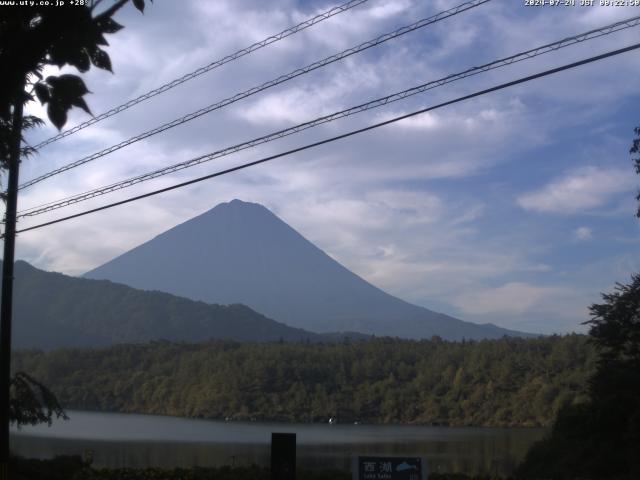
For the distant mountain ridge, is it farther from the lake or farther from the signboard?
the signboard

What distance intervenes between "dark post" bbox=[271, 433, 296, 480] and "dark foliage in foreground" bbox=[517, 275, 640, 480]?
1237cm

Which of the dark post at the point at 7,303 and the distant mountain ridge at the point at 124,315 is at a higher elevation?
the distant mountain ridge at the point at 124,315

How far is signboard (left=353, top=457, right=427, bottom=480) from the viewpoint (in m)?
10.3

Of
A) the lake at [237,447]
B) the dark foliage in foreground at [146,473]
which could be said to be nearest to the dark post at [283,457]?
the dark foliage in foreground at [146,473]

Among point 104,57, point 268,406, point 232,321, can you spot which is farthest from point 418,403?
point 232,321

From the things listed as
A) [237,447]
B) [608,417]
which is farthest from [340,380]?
[608,417]

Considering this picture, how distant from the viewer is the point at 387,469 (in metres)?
10.4

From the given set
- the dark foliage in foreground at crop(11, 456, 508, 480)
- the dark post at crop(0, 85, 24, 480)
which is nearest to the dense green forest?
the dark foliage in foreground at crop(11, 456, 508, 480)

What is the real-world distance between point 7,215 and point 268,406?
67550 millimetres

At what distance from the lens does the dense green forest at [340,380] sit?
72000mm

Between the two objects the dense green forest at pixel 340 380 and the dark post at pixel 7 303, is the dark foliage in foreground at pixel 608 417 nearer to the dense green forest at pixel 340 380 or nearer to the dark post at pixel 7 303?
the dark post at pixel 7 303

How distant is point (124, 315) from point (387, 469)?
586ft

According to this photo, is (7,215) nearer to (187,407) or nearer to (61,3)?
(61,3)

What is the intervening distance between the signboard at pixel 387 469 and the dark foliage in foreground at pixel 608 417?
12.4m
